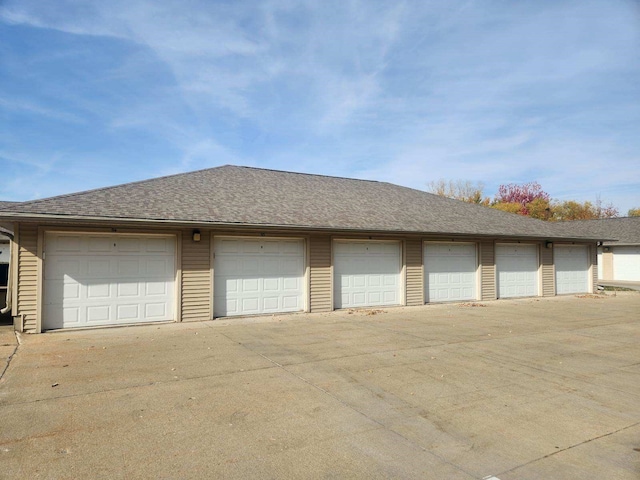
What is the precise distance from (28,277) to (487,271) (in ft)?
46.9

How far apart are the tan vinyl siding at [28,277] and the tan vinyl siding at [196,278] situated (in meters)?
3.10

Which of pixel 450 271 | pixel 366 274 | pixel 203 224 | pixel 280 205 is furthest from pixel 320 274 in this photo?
pixel 450 271

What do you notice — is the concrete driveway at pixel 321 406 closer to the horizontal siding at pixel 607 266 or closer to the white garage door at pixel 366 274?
the white garage door at pixel 366 274

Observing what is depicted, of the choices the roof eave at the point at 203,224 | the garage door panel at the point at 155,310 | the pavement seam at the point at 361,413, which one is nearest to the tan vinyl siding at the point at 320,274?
the roof eave at the point at 203,224

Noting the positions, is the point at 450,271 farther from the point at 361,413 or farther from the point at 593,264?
the point at 361,413

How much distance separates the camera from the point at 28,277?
880 centimetres

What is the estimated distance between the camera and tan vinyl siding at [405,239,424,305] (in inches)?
532

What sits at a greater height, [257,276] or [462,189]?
[462,189]

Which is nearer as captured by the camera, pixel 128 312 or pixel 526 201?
pixel 128 312

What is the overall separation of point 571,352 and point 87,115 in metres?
17.5

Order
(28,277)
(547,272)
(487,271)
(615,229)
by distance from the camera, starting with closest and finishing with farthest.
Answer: (28,277)
(487,271)
(547,272)
(615,229)

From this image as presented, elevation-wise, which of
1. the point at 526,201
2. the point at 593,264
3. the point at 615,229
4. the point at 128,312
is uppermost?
the point at 526,201

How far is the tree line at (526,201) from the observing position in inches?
1874

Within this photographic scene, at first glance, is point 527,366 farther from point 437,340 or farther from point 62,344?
point 62,344
